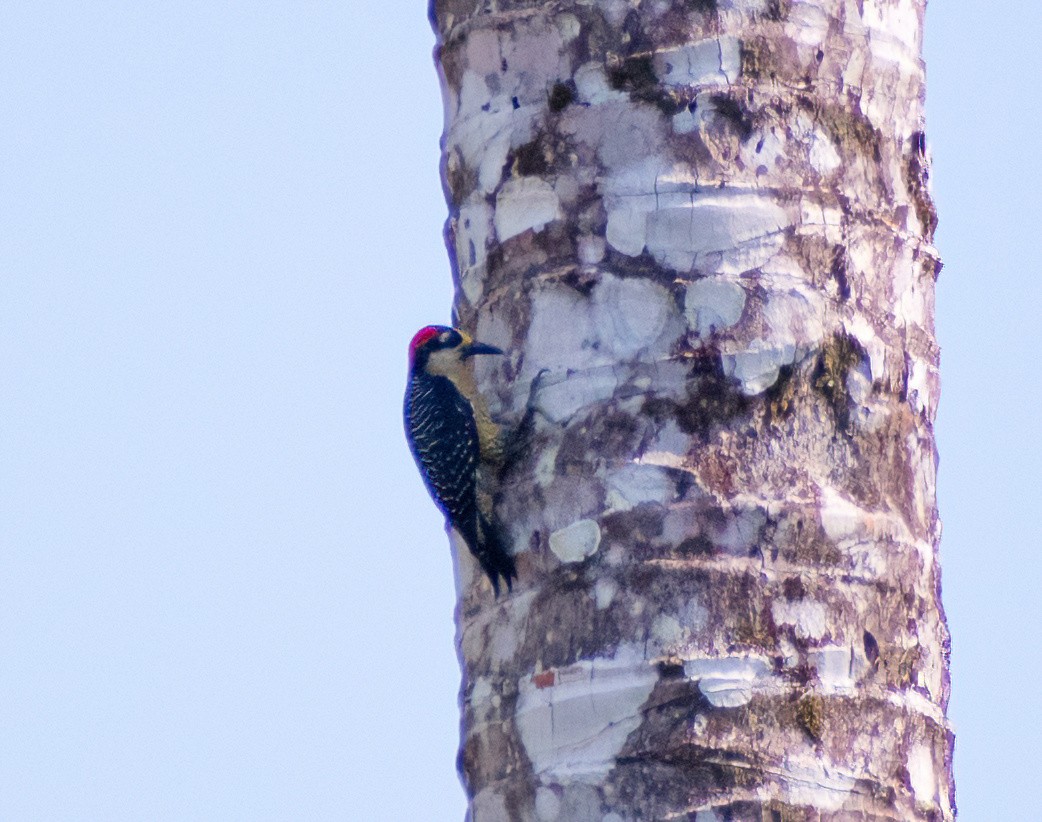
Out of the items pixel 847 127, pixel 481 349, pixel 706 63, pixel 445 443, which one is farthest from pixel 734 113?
pixel 445 443

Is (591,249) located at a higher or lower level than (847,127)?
lower

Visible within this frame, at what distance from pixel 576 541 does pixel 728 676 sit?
1.39 feet

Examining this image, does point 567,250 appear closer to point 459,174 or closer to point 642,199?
point 642,199

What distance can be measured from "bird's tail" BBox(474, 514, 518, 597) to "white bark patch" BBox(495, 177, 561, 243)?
644 mm

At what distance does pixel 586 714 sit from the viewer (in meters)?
3.01

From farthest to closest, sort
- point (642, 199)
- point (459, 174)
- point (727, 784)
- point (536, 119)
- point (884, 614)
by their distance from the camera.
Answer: point (459, 174) → point (536, 119) → point (642, 199) → point (884, 614) → point (727, 784)

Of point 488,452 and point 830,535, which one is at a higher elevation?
point 488,452

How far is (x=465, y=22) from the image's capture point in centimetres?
382

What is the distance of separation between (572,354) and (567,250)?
0.78ft

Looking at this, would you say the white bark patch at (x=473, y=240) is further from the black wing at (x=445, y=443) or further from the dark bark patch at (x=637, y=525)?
the dark bark patch at (x=637, y=525)

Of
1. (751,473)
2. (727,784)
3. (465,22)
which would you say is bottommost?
(727,784)

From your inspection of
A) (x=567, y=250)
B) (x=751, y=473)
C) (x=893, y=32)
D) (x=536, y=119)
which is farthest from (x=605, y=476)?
(x=893, y=32)

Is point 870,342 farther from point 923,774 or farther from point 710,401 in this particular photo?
point 923,774

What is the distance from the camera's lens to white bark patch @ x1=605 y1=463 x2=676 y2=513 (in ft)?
10.3
